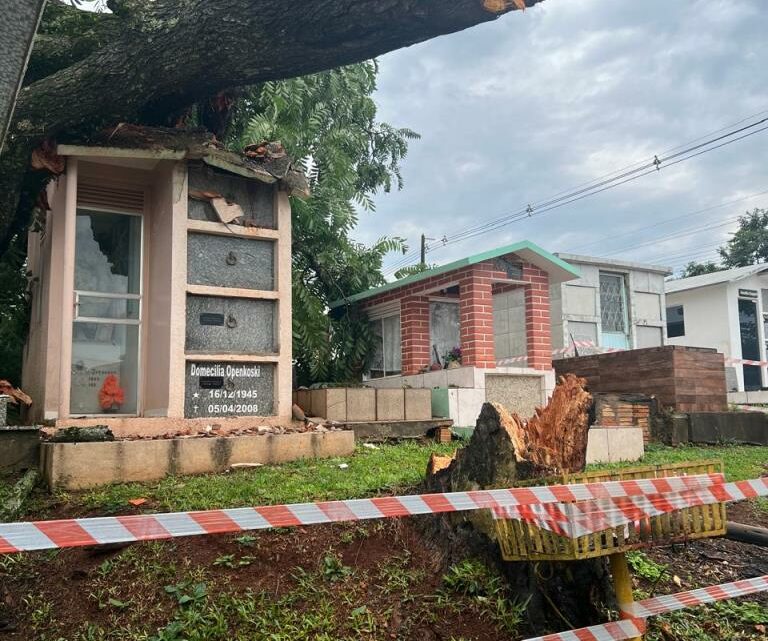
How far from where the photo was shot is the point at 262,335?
7.86 metres

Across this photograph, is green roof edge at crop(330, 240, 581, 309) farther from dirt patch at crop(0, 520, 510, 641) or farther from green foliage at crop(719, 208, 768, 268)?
green foliage at crop(719, 208, 768, 268)

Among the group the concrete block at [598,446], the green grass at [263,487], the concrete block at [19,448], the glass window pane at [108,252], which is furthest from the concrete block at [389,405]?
the concrete block at [19,448]

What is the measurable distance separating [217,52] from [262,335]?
3627 mm

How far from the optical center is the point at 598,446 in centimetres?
857

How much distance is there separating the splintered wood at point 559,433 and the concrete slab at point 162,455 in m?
3.08

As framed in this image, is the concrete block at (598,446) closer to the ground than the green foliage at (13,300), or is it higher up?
closer to the ground

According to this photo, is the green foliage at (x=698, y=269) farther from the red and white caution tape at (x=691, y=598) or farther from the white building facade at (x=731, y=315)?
the red and white caution tape at (x=691, y=598)

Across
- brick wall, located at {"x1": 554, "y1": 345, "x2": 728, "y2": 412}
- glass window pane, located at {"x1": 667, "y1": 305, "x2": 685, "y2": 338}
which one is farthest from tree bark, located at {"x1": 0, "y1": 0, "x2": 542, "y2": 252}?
glass window pane, located at {"x1": 667, "y1": 305, "x2": 685, "y2": 338}

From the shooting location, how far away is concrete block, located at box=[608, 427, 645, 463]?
873 cm

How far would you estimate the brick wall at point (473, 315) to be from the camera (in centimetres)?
1031

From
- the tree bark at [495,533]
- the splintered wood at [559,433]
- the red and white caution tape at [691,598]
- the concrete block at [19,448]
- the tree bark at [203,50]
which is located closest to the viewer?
the red and white caution tape at [691,598]

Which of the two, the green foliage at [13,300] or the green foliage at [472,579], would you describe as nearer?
the green foliage at [472,579]

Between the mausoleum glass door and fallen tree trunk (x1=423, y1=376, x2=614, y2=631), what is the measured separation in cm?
493

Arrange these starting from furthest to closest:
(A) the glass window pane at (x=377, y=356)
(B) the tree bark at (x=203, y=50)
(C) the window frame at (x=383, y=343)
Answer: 1. (A) the glass window pane at (x=377, y=356)
2. (C) the window frame at (x=383, y=343)
3. (B) the tree bark at (x=203, y=50)
